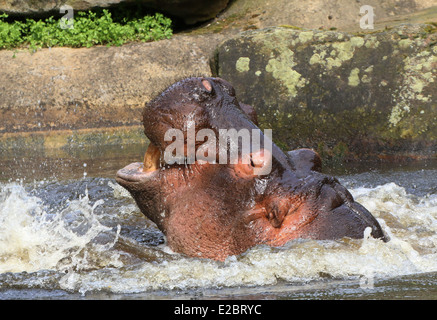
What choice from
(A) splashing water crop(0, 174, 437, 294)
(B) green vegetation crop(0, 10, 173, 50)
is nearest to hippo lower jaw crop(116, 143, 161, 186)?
(A) splashing water crop(0, 174, 437, 294)

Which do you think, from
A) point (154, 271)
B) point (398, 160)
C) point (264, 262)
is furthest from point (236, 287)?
point (398, 160)

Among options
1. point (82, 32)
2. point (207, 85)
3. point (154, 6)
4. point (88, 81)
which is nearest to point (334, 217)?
point (207, 85)

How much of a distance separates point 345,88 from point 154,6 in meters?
5.60

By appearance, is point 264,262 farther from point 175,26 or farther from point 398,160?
point 175,26

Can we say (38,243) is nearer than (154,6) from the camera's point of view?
Yes

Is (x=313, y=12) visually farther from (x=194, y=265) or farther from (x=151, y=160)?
(x=194, y=265)

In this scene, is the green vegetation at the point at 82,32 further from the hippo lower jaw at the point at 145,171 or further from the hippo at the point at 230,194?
the hippo at the point at 230,194

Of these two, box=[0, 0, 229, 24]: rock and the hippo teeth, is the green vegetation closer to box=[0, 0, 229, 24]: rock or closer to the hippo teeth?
box=[0, 0, 229, 24]: rock

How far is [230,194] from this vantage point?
305 cm

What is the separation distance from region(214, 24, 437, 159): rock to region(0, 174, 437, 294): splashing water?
2.29 meters

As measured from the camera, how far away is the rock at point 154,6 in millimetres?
10617

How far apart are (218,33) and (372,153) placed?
5352 millimetres

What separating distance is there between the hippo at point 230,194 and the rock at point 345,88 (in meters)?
3.12

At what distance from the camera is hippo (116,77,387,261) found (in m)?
3.04
